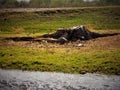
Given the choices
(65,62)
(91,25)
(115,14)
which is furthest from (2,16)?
(65,62)

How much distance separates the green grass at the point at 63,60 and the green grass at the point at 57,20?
20.4m

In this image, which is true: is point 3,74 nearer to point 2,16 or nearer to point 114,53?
point 114,53

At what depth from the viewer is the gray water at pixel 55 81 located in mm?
22469

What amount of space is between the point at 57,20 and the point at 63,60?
31376 millimetres

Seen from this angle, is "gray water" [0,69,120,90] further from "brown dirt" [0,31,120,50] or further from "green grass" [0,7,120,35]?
"green grass" [0,7,120,35]

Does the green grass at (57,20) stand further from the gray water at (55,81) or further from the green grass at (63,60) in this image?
the gray water at (55,81)

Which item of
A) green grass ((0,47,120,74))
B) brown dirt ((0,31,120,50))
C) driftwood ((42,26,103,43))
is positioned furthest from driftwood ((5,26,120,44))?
green grass ((0,47,120,74))

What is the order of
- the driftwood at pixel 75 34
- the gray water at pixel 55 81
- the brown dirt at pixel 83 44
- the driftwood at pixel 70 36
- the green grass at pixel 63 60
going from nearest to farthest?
1. the gray water at pixel 55 81
2. the green grass at pixel 63 60
3. the brown dirt at pixel 83 44
4. the driftwood at pixel 70 36
5. the driftwood at pixel 75 34

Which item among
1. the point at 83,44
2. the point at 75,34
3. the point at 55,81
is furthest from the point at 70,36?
the point at 55,81

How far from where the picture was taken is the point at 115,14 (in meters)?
61.7

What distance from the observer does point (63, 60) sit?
30.0 metres

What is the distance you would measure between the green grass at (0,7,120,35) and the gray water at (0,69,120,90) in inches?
1086

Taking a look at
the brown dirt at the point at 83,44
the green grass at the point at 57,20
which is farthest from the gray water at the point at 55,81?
the green grass at the point at 57,20

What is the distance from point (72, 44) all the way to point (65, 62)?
8.10 m
